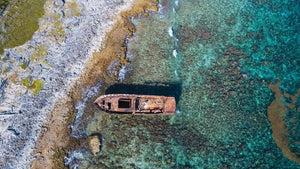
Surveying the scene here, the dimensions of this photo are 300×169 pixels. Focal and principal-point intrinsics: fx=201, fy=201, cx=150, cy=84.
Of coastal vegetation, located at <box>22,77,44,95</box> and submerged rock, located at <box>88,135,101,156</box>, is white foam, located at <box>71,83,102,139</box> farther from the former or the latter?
coastal vegetation, located at <box>22,77,44,95</box>

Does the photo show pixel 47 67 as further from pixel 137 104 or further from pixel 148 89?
pixel 148 89

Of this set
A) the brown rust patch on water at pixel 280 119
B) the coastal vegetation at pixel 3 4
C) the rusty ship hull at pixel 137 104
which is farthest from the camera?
the coastal vegetation at pixel 3 4

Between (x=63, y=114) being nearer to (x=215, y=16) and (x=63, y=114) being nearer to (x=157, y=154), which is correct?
(x=157, y=154)

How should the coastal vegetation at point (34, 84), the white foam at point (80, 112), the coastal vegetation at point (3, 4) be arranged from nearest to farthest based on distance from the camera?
the white foam at point (80, 112)
the coastal vegetation at point (34, 84)
the coastal vegetation at point (3, 4)

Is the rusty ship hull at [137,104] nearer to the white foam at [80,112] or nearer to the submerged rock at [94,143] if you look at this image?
the white foam at [80,112]

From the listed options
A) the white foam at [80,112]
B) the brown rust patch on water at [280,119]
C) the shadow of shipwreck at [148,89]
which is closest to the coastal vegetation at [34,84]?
the white foam at [80,112]

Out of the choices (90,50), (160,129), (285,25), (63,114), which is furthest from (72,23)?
(285,25)
